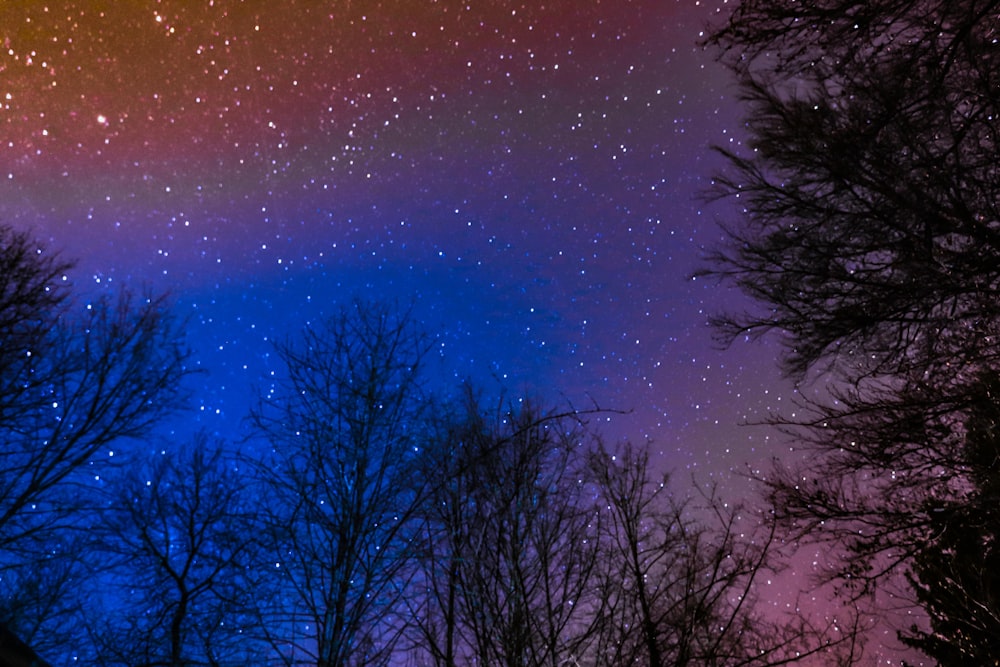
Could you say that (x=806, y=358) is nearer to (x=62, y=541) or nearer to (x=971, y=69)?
(x=971, y=69)

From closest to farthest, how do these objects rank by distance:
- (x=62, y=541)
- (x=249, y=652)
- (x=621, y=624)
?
(x=621, y=624), (x=249, y=652), (x=62, y=541)

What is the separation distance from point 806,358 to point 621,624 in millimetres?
3702

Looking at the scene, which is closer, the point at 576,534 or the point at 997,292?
the point at 576,534

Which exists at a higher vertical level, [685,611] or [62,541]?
[62,541]

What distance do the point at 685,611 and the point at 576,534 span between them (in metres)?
1.20

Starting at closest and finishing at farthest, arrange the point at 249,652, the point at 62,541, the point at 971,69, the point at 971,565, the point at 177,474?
the point at 249,652 < the point at 971,69 < the point at 971,565 < the point at 62,541 < the point at 177,474

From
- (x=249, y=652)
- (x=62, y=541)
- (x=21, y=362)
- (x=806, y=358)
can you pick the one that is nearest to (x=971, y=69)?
(x=806, y=358)

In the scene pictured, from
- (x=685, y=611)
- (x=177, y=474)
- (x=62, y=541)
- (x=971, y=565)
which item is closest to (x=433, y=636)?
(x=685, y=611)

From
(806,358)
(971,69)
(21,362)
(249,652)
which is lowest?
(249,652)

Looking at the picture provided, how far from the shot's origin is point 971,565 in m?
5.85

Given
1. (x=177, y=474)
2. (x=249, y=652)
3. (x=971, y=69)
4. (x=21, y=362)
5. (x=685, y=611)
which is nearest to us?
(x=685, y=611)

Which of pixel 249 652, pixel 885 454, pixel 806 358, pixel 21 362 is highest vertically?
pixel 21 362

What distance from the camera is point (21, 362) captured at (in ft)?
30.9

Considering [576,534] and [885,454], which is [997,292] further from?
[576,534]
